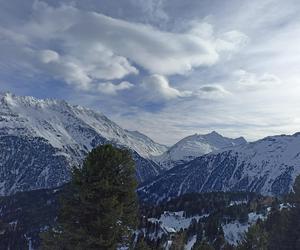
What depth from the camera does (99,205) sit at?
24.5 meters

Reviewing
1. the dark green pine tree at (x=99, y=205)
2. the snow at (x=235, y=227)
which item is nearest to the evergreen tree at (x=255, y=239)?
the dark green pine tree at (x=99, y=205)

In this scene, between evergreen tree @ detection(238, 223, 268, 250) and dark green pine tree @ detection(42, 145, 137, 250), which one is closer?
dark green pine tree @ detection(42, 145, 137, 250)

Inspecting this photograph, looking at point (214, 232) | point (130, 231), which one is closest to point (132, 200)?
point (130, 231)

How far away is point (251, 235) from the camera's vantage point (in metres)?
50.9

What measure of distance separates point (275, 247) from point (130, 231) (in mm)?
22502

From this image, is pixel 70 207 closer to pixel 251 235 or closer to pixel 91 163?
pixel 91 163

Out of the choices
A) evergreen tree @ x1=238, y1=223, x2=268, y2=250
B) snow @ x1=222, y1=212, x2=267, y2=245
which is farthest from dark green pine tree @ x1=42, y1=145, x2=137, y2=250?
snow @ x1=222, y1=212, x2=267, y2=245

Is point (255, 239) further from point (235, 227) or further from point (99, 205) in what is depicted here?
point (235, 227)

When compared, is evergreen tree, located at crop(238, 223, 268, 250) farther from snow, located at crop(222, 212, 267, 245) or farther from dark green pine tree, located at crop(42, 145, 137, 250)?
snow, located at crop(222, 212, 267, 245)

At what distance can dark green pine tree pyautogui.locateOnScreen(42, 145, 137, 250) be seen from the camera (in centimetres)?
2423

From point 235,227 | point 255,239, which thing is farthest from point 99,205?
point 235,227

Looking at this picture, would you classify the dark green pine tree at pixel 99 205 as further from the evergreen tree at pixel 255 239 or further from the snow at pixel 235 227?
the snow at pixel 235 227

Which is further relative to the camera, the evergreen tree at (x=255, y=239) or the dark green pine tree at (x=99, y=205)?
the evergreen tree at (x=255, y=239)

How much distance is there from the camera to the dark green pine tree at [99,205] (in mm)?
24234
